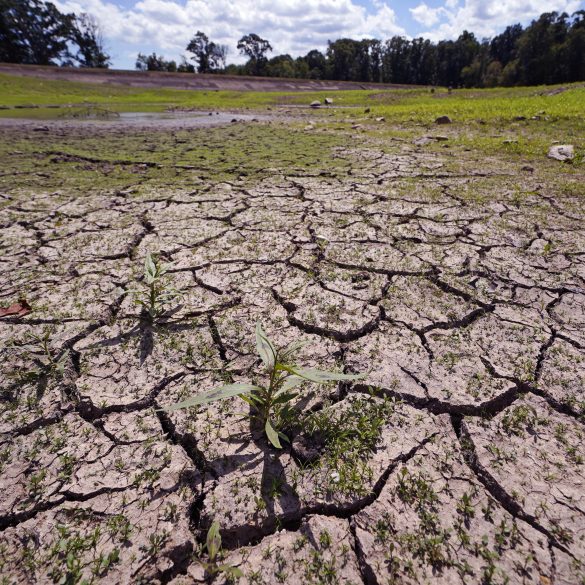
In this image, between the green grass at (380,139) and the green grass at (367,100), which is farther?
the green grass at (367,100)

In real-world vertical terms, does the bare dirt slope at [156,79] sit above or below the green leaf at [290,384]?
above

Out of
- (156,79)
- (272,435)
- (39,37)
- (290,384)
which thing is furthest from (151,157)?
(39,37)

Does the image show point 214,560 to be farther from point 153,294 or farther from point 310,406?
point 153,294

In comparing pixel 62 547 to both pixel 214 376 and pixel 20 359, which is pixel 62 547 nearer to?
pixel 214 376

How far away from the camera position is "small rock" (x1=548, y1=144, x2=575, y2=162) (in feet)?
14.7

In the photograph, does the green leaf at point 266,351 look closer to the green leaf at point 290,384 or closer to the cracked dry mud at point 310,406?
the green leaf at point 290,384

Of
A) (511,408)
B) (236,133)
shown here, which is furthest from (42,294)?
(236,133)

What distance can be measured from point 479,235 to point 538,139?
158 inches

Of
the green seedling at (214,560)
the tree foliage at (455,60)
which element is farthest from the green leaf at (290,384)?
the tree foliage at (455,60)

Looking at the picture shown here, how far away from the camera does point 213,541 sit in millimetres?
961

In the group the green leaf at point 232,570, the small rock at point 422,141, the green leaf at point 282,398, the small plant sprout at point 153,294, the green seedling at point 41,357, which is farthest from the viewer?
the small rock at point 422,141

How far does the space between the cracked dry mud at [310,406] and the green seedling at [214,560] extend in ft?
0.10

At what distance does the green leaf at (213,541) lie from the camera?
94 centimetres

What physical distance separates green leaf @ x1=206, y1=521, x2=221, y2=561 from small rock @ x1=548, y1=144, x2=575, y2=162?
541 cm
